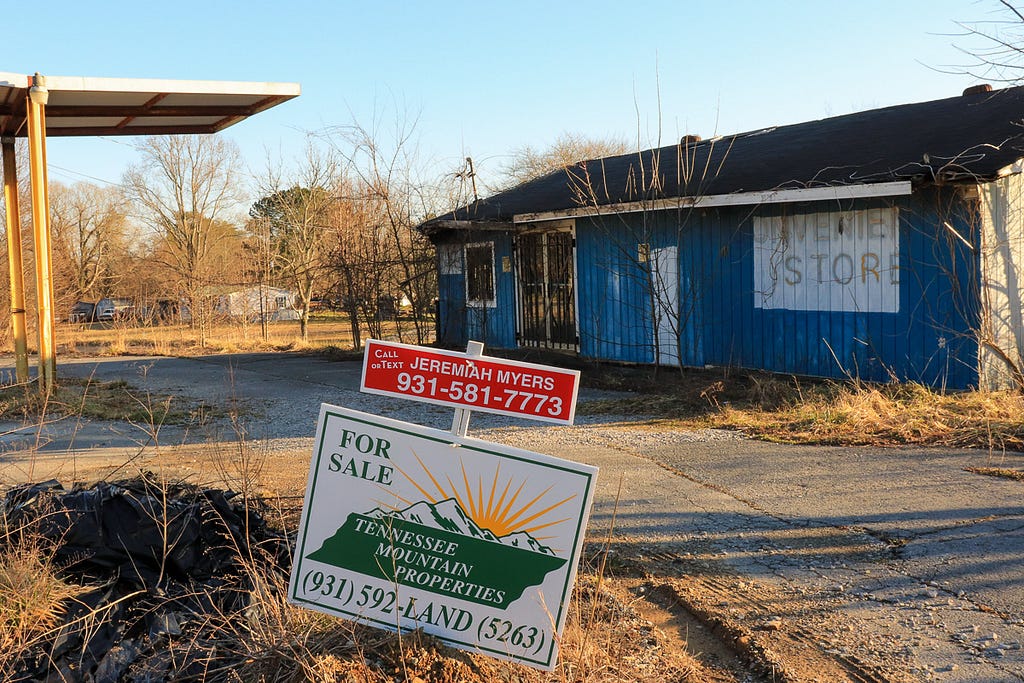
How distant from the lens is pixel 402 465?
3348 millimetres

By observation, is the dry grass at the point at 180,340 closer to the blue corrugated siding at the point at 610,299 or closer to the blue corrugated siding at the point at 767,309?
the blue corrugated siding at the point at 610,299

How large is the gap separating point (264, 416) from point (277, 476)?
12.3ft

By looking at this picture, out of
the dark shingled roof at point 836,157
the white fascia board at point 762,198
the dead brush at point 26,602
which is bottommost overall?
the dead brush at point 26,602

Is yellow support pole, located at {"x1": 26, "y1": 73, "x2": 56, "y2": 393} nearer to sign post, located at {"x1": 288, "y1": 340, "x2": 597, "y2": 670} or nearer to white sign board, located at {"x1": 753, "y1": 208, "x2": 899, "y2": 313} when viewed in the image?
sign post, located at {"x1": 288, "y1": 340, "x2": 597, "y2": 670}

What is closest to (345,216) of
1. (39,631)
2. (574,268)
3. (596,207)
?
(574,268)

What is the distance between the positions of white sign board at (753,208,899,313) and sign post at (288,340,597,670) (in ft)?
26.9

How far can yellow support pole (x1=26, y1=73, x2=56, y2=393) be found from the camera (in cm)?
1100

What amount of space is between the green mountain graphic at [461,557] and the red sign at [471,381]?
1.36ft

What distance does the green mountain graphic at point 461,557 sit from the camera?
3322 millimetres

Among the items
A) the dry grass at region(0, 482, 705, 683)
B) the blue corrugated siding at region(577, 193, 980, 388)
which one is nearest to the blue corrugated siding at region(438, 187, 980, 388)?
the blue corrugated siding at region(577, 193, 980, 388)

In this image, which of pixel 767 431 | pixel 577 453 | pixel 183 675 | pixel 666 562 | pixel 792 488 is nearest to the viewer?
pixel 183 675

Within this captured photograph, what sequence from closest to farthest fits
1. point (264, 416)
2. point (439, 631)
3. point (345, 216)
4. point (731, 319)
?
point (439, 631), point (264, 416), point (731, 319), point (345, 216)

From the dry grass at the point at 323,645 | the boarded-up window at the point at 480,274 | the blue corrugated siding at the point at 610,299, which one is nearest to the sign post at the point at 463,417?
the dry grass at the point at 323,645

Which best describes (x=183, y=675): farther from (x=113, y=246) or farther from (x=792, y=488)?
(x=113, y=246)
